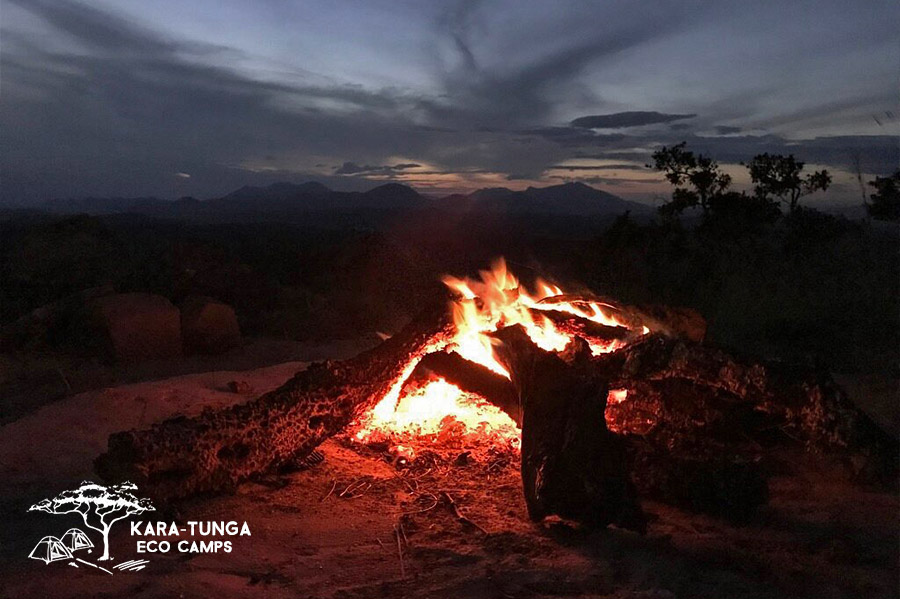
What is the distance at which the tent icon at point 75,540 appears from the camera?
2.77m

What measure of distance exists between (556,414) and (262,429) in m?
1.74

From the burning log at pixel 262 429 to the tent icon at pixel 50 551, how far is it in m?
0.37

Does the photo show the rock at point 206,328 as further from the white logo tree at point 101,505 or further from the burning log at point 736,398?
the burning log at point 736,398

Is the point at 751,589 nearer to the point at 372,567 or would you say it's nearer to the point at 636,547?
the point at 636,547

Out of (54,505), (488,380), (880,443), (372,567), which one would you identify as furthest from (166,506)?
(880,443)

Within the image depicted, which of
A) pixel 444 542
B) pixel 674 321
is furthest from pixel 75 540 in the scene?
pixel 674 321

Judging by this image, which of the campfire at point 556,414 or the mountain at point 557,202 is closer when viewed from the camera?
the campfire at point 556,414

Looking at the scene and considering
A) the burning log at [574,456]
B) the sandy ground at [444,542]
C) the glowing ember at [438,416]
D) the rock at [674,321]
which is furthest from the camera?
the rock at [674,321]

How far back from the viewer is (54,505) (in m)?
3.29

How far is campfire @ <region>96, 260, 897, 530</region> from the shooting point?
3145 mm

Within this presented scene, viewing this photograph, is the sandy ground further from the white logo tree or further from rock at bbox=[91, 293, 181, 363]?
rock at bbox=[91, 293, 181, 363]

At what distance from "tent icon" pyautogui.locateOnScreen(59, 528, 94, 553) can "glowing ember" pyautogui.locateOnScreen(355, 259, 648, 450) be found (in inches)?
77.1

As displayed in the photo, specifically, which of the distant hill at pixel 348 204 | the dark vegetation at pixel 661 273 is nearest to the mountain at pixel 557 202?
the distant hill at pixel 348 204

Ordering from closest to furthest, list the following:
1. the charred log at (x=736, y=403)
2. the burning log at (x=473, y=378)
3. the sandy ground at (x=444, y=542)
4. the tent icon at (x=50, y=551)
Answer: the sandy ground at (x=444, y=542) → the tent icon at (x=50, y=551) → the charred log at (x=736, y=403) → the burning log at (x=473, y=378)
